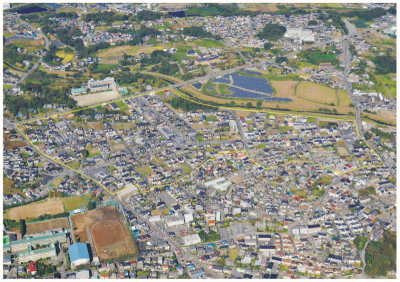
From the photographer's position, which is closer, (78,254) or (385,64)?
(78,254)

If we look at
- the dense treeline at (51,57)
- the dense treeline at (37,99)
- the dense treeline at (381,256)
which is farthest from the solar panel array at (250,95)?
the dense treeline at (381,256)

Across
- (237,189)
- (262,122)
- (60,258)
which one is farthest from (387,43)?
(60,258)

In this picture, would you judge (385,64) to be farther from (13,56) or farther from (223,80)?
(13,56)

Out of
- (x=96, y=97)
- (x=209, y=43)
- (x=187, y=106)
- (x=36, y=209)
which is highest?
(x=209, y=43)

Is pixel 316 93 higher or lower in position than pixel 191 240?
higher

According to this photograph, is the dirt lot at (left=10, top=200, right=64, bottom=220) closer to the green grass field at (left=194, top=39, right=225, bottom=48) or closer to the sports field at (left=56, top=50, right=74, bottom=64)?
the sports field at (left=56, top=50, right=74, bottom=64)

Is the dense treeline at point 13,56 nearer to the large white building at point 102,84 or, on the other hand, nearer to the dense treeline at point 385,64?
the large white building at point 102,84

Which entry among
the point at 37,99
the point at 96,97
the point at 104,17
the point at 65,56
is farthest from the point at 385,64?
the point at 104,17
